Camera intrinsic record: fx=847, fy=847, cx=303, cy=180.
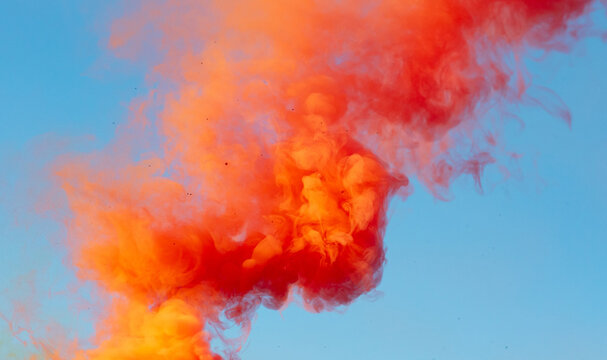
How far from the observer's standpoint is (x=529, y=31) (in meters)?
21.1

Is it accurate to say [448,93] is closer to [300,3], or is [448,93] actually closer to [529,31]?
[529,31]

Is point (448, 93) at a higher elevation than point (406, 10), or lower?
lower

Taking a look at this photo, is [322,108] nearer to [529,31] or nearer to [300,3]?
[300,3]

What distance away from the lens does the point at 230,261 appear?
2242cm

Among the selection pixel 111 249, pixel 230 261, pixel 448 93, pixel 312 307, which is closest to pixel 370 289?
pixel 312 307

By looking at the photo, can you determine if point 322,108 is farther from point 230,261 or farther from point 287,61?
point 230,261

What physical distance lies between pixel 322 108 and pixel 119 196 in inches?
235

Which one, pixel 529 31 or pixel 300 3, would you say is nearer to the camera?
pixel 529 31

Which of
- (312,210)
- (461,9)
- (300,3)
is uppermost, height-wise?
(300,3)

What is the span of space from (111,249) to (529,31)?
12.2 meters

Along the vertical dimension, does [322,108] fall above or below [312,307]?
above

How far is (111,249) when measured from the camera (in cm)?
2259

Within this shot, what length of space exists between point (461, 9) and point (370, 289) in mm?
7650

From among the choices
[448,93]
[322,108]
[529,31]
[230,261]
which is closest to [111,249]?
[230,261]
